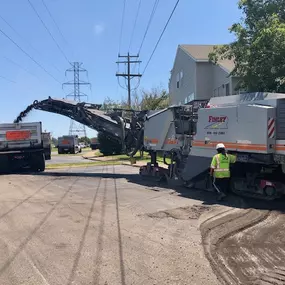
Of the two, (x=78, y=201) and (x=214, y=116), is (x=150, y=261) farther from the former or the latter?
(x=214, y=116)

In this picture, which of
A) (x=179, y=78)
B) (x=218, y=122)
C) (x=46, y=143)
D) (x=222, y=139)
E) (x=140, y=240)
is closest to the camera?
(x=140, y=240)

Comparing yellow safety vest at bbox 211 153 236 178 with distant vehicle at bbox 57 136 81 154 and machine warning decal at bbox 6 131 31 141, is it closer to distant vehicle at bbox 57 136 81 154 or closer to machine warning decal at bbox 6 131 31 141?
machine warning decal at bbox 6 131 31 141

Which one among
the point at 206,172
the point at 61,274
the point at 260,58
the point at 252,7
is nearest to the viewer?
the point at 61,274

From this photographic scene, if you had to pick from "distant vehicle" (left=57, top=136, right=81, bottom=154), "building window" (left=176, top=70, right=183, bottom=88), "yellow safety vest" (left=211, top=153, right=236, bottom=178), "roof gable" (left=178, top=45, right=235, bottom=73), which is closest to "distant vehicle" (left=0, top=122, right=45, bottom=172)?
"roof gable" (left=178, top=45, right=235, bottom=73)

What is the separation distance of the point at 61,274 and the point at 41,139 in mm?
17578

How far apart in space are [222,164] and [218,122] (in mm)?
1315

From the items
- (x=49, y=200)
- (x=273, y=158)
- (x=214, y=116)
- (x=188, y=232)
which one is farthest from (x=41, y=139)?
(x=188, y=232)

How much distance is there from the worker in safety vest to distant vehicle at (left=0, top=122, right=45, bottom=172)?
1299cm

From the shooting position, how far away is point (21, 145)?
860 inches

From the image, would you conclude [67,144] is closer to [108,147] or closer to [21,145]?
[108,147]

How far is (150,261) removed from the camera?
587 cm

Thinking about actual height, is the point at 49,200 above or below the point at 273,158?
below

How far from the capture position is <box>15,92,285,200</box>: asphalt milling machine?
10.4 m

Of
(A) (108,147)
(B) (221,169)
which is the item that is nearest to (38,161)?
(B) (221,169)
